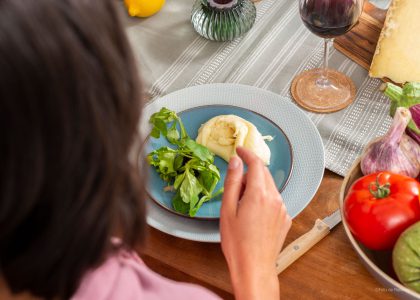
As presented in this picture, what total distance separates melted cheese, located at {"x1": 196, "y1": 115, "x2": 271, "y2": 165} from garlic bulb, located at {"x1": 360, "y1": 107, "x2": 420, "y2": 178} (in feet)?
0.61

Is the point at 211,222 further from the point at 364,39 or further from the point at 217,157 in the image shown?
the point at 364,39

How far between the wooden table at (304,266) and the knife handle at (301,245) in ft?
0.04

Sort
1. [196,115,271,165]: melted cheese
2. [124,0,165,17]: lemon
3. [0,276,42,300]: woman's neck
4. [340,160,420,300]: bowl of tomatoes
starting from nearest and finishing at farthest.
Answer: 1. [0,276,42,300]: woman's neck
2. [340,160,420,300]: bowl of tomatoes
3. [196,115,271,165]: melted cheese
4. [124,0,165,17]: lemon

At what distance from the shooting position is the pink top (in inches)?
24.6

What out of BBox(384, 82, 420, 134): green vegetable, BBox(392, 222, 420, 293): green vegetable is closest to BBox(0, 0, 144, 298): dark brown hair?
BBox(392, 222, 420, 293): green vegetable

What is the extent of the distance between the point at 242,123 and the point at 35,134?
1.82 ft

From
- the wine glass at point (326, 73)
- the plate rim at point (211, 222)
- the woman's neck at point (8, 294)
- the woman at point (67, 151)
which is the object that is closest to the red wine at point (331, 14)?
the wine glass at point (326, 73)

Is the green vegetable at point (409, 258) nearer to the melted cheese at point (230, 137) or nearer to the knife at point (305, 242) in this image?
the knife at point (305, 242)

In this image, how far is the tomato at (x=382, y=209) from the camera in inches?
27.6

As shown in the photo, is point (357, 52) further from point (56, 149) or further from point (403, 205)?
point (56, 149)

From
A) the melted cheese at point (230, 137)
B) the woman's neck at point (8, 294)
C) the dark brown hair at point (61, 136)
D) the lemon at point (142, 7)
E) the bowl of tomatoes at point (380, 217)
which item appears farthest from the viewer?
the lemon at point (142, 7)

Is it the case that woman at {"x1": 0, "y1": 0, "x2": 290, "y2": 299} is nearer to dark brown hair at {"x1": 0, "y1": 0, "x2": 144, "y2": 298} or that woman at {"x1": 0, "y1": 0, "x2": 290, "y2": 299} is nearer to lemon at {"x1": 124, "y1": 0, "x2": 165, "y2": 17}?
dark brown hair at {"x1": 0, "y1": 0, "x2": 144, "y2": 298}

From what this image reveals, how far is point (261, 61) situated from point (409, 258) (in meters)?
0.59

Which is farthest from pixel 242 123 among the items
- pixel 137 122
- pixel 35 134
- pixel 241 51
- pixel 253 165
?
pixel 35 134
